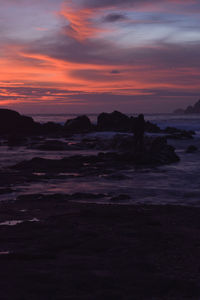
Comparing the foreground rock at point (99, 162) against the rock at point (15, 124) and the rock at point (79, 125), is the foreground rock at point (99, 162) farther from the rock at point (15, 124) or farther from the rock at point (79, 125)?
the rock at point (15, 124)

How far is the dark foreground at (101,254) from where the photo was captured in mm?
5105

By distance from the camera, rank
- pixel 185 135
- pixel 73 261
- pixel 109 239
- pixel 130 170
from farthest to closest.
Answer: pixel 185 135
pixel 130 170
pixel 109 239
pixel 73 261

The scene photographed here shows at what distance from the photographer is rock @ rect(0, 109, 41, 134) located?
2434 inches

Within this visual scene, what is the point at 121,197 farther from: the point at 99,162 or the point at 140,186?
the point at 99,162

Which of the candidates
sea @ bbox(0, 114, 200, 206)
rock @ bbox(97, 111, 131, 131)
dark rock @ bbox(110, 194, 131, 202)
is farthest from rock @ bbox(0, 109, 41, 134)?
dark rock @ bbox(110, 194, 131, 202)

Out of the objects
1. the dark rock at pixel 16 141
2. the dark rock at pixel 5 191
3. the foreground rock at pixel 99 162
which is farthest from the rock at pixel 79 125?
the dark rock at pixel 5 191

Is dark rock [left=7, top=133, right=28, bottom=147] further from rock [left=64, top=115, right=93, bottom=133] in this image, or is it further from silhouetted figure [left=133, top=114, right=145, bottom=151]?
rock [left=64, top=115, right=93, bottom=133]

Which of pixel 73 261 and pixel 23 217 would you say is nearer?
pixel 73 261

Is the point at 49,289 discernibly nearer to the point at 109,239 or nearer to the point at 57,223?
the point at 109,239

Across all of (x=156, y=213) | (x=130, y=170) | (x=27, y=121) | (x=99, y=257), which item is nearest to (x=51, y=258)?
(x=99, y=257)

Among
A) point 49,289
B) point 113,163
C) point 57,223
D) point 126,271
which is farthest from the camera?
point 113,163

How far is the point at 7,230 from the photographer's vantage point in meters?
8.06

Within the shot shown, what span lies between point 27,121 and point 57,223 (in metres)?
56.9

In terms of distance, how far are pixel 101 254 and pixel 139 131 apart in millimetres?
20012
